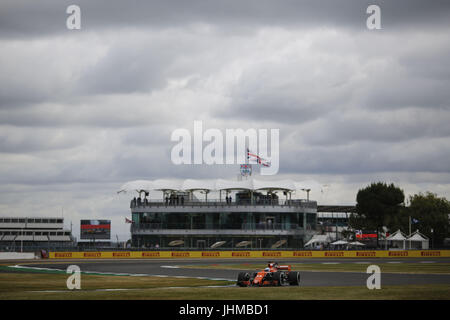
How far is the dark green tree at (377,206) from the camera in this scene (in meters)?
137

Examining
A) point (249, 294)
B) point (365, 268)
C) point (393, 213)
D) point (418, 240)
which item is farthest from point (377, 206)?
point (249, 294)

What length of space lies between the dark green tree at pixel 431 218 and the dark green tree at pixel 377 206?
3.19 m

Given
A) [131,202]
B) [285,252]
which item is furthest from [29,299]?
[131,202]

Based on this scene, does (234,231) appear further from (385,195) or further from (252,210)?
(385,195)

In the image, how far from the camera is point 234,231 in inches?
4341

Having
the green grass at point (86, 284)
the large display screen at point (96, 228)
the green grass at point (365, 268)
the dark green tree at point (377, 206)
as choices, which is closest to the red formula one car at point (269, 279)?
the green grass at point (86, 284)

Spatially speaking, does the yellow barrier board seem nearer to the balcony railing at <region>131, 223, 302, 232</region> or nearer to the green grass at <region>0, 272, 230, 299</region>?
the balcony railing at <region>131, 223, 302, 232</region>

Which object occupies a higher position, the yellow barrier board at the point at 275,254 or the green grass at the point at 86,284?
the green grass at the point at 86,284

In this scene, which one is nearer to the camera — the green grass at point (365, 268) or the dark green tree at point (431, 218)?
the green grass at point (365, 268)

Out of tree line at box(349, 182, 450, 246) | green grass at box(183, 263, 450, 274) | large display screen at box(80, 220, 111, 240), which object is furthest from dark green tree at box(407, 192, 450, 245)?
green grass at box(183, 263, 450, 274)

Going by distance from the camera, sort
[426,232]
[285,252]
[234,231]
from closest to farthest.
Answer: [285,252] → [234,231] → [426,232]

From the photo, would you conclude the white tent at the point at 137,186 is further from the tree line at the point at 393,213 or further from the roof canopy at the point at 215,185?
the tree line at the point at 393,213

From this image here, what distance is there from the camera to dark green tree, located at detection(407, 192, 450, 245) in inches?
5261
